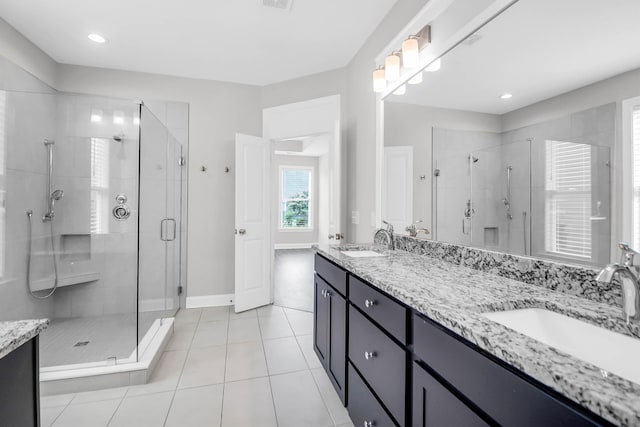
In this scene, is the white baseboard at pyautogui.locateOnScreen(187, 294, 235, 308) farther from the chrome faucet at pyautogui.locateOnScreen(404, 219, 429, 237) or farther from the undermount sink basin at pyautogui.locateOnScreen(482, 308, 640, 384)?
the undermount sink basin at pyautogui.locateOnScreen(482, 308, 640, 384)

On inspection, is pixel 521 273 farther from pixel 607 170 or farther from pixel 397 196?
pixel 397 196

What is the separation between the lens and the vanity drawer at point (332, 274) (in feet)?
5.34

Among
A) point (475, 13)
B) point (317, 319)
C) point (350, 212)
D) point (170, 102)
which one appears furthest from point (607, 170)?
point (170, 102)

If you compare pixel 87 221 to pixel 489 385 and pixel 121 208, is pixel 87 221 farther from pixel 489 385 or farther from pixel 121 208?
pixel 489 385

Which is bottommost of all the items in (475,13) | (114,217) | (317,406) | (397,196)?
(317,406)

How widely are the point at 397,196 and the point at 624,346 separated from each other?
61.3 inches

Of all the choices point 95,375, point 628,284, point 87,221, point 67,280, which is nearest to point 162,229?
point 87,221

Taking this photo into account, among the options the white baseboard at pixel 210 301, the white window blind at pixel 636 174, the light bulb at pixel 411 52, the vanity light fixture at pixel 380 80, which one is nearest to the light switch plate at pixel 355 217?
the vanity light fixture at pixel 380 80

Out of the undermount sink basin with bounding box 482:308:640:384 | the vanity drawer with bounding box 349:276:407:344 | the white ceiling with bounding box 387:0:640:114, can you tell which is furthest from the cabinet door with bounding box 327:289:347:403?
the white ceiling with bounding box 387:0:640:114

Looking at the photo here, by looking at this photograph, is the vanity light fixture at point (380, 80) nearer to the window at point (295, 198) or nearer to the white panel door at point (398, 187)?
the white panel door at point (398, 187)

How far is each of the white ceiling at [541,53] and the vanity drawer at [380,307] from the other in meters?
1.00

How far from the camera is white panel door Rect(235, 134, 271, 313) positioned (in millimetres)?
3357

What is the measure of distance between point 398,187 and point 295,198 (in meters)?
6.21

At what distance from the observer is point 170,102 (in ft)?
11.4
